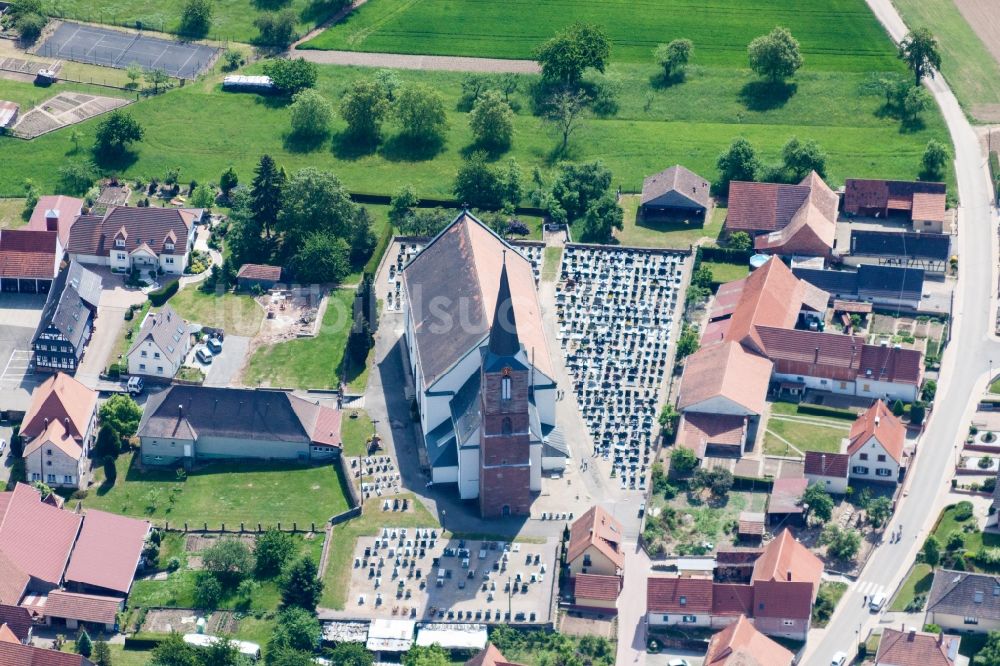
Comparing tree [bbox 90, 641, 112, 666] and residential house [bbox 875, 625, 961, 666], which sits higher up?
residential house [bbox 875, 625, 961, 666]

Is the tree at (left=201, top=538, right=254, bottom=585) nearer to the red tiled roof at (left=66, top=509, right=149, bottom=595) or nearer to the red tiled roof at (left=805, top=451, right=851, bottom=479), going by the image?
the red tiled roof at (left=66, top=509, right=149, bottom=595)

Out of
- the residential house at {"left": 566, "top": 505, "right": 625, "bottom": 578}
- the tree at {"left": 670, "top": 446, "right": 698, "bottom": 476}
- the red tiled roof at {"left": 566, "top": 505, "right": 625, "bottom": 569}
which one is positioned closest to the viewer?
A: the residential house at {"left": 566, "top": 505, "right": 625, "bottom": 578}

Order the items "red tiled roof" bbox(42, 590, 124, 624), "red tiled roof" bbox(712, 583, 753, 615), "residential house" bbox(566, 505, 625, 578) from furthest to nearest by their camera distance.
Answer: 1. "residential house" bbox(566, 505, 625, 578)
2. "red tiled roof" bbox(42, 590, 124, 624)
3. "red tiled roof" bbox(712, 583, 753, 615)

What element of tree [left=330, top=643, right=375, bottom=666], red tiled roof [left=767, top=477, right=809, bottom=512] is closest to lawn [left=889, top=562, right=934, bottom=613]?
red tiled roof [left=767, top=477, right=809, bottom=512]

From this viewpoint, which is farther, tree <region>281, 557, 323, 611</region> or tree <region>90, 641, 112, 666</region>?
tree <region>281, 557, 323, 611</region>

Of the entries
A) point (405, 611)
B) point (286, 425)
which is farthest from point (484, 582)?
point (286, 425)

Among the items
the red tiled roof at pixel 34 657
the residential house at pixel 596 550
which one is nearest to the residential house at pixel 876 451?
the residential house at pixel 596 550

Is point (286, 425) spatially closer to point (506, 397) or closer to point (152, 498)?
point (152, 498)
